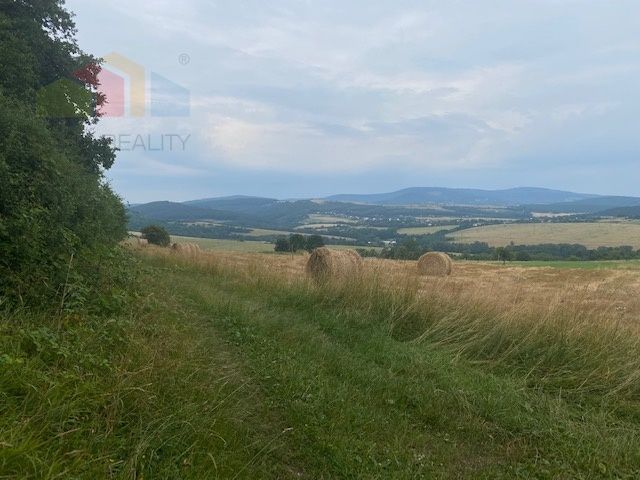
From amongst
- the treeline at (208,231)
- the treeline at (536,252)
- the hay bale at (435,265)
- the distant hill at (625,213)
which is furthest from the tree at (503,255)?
the distant hill at (625,213)

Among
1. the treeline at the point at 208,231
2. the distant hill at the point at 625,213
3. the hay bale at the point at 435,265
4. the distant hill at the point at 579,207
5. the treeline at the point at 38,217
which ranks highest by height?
the distant hill at the point at 579,207

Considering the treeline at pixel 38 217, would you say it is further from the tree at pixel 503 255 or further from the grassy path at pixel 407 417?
the tree at pixel 503 255

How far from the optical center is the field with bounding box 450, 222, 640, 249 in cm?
5488

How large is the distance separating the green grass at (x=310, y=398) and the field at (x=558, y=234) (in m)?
49.6

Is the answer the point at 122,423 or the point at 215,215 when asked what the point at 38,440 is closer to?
the point at 122,423

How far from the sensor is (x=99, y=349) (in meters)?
3.75

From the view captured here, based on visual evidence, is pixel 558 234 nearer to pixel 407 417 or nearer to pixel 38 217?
pixel 407 417

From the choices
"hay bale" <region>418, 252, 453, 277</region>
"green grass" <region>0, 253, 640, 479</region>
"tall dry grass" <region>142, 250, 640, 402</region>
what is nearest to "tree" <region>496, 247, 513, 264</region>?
"hay bale" <region>418, 252, 453, 277</region>

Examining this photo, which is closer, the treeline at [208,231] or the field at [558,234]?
the treeline at [208,231]

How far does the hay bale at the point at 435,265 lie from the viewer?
77.4 ft

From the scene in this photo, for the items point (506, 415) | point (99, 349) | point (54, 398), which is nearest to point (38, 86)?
point (99, 349)

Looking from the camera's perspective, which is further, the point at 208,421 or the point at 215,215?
the point at 215,215

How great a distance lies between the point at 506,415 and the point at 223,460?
2757 millimetres

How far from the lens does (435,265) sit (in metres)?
23.8
